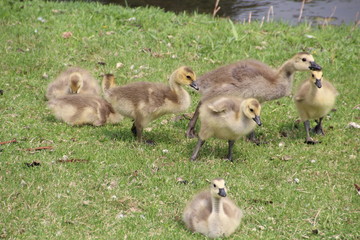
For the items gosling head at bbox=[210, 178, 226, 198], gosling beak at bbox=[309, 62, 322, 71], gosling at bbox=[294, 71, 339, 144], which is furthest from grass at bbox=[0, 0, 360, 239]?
gosling beak at bbox=[309, 62, 322, 71]

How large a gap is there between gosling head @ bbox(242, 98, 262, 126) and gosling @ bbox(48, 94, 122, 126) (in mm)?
2378

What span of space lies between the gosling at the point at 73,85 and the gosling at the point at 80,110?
0.48 meters

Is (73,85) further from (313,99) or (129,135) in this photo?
(313,99)

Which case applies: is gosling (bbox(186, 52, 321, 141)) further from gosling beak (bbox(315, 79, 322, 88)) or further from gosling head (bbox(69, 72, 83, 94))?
gosling head (bbox(69, 72, 83, 94))

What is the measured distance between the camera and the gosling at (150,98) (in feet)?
25.4

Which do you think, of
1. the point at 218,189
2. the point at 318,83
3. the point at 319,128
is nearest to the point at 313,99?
the point at 318,83

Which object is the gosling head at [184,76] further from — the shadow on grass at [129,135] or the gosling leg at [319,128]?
the gosling leg at [319,128]

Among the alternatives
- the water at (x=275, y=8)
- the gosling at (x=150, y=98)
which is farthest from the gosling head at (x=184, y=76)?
the water at (x=275, y=8)

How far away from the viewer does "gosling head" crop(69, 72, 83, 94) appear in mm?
9117

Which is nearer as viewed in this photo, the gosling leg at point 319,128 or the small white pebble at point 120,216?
the small white pebble at point 120,216

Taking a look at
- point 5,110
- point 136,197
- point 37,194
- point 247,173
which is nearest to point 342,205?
point 247,173

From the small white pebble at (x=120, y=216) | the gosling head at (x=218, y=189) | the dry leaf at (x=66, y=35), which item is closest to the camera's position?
the gosling head at (x=218, y=189)

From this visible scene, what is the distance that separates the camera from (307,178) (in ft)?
23.5

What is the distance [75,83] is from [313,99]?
347cm
